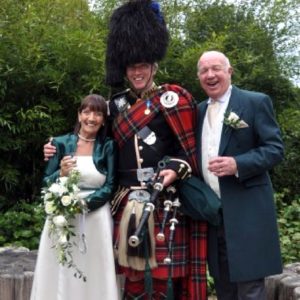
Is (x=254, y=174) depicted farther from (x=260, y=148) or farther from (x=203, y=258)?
(x=203, y=258)

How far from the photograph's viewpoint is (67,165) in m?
3.04

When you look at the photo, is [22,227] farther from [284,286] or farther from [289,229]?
[284,286]

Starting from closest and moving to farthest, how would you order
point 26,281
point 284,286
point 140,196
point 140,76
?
1. point 140,196
2. point 140,76
3. point 284,286
4. point 26,281

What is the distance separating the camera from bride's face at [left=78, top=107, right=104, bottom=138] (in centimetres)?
312

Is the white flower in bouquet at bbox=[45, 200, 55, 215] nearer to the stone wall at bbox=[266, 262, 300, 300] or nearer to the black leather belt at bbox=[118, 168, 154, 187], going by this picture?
the black leather belt at bbox=[118, 168, 154, 187]

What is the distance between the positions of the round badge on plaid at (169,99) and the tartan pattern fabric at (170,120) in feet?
0.05

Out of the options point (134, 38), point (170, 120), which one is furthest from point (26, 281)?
point (134, 38)

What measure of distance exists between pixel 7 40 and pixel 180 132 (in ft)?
8.36

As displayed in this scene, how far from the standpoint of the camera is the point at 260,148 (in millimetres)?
2861

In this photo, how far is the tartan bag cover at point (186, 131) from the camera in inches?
120

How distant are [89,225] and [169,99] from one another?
76 centimetres

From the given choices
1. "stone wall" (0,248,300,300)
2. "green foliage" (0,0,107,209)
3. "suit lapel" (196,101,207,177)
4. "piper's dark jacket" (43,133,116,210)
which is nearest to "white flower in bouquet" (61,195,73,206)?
"piper's dark jacket" (43,133,116,210)

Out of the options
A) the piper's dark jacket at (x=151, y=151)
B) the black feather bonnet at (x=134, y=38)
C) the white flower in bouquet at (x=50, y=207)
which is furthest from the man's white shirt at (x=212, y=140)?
the white flower in bouquet at (x=50, y=207)

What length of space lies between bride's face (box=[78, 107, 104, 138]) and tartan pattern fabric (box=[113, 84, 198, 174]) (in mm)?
94
